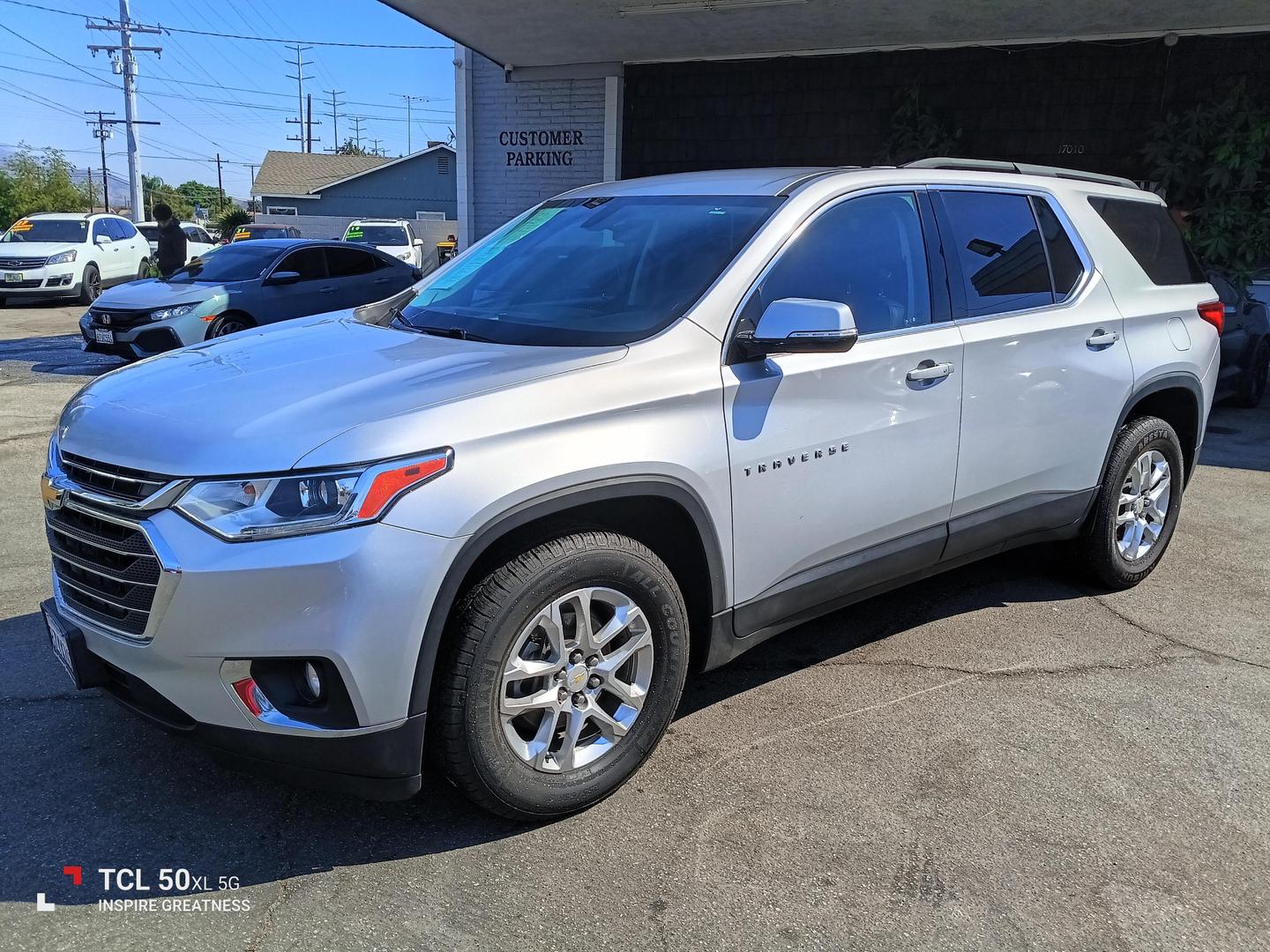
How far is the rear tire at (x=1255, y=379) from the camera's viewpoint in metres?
9.60

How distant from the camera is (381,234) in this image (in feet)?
92.2

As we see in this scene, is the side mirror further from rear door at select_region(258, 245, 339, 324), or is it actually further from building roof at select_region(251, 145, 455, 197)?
building roof at select_region(251, 145, 455, 197)

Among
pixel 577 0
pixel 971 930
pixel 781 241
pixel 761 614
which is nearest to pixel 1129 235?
pixel 781 241

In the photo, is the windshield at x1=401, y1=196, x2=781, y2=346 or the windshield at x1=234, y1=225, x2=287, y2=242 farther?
the windshield at x1=234, y1=225, x2=287, y2=242

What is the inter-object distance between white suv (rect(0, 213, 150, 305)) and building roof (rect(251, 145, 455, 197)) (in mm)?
35321

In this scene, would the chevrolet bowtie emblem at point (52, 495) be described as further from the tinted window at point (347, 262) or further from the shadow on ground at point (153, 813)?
the tinted window at point (347, 262)

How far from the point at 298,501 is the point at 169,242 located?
45.9 ft

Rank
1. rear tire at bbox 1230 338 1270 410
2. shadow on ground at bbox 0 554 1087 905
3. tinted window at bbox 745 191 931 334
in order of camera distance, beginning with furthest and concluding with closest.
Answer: rear tire at bbox 1230 338 1270 410
tinted window at bbox 745 191 931 334
shadow on ground at bbox 0 554 1087 905

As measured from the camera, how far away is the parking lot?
249 cm

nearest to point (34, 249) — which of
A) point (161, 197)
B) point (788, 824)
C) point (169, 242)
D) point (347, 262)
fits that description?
point (169, 242)

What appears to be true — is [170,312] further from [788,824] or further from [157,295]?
[788,824]

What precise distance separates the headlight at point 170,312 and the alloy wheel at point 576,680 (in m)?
8.91

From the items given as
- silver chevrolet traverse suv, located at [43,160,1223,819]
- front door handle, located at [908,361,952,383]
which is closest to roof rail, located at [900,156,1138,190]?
silver chevrolet traverse suv, located at [43,160,1223,819]

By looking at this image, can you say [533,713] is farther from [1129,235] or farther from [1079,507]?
[1129,235]
